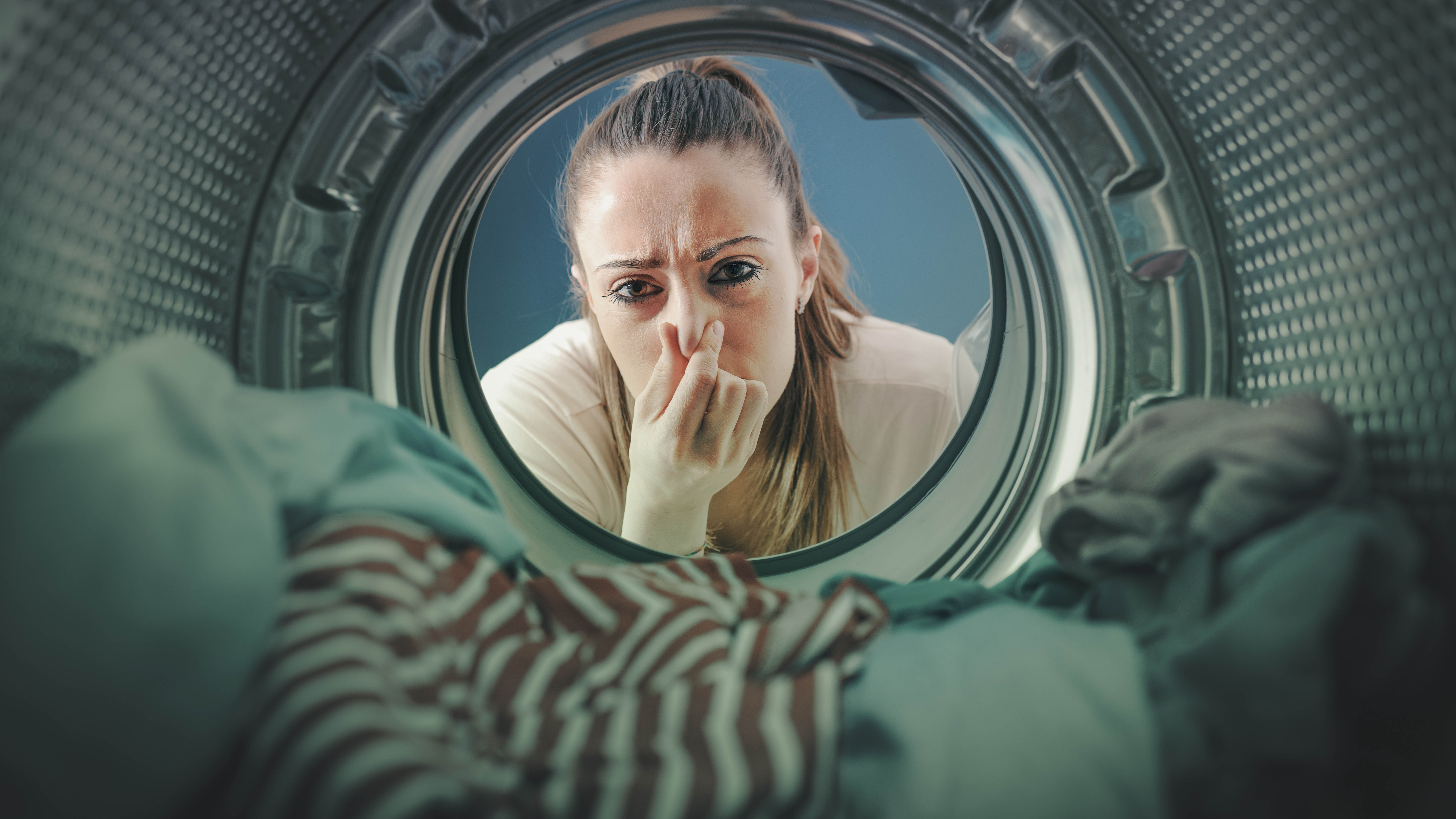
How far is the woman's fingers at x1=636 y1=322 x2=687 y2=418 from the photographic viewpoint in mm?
1049

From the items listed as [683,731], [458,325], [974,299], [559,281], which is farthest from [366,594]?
[974,299]

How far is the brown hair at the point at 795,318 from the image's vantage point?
45.6 inches

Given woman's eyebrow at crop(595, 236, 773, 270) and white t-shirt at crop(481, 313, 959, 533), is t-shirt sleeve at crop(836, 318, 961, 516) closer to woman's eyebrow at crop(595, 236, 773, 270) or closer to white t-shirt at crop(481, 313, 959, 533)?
white t-shirt at crop(481, 313, 959, 533)

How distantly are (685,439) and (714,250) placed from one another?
11.2 inches

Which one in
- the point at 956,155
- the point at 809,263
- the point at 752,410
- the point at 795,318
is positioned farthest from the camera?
the point at 795,318

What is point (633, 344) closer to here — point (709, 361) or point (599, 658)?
point (709, 361)

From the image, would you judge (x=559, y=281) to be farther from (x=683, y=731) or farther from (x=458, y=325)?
(x=683, y=731)

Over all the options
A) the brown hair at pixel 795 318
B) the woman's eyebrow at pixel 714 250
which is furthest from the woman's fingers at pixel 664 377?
the brown hair at pixel 795 318

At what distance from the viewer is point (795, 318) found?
1433mm

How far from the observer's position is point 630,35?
69cm

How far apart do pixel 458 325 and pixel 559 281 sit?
131 cm

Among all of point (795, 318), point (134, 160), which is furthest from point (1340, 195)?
point (795, 318)

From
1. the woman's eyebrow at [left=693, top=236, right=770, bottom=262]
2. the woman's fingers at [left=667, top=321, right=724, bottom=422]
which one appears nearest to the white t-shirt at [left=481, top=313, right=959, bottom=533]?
the woman's fingers at [left=667, top=321, right=724, bottom=422]

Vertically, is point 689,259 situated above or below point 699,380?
above
